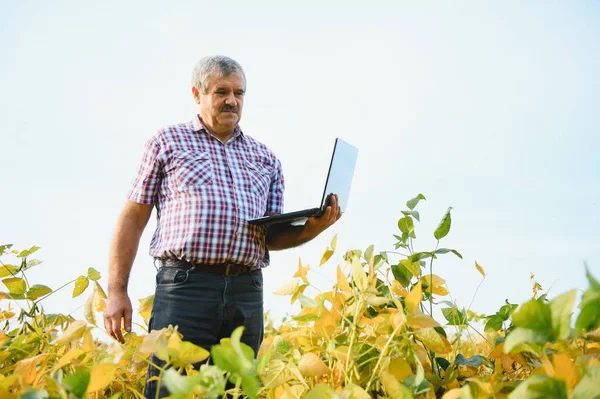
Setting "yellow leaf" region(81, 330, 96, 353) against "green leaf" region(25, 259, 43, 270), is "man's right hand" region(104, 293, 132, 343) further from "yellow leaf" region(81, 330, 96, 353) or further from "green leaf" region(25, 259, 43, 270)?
"yellow leaf" region(81, 330, 96, 353)

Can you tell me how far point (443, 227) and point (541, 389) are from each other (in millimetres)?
548

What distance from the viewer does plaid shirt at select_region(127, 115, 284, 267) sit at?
212cm

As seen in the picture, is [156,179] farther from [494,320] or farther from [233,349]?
[233,349]

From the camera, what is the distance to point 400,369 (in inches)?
34.3

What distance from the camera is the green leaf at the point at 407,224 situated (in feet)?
3.99

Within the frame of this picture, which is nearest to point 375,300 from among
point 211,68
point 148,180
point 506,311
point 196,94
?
point 506,311

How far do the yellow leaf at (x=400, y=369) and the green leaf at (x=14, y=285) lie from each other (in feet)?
3.61

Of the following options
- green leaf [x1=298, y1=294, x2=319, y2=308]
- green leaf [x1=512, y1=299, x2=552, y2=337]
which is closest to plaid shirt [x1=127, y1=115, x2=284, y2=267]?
green leaf [x1=298, y1=294, x2=319, y2=308]

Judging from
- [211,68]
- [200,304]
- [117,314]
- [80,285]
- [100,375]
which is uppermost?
[211,68]

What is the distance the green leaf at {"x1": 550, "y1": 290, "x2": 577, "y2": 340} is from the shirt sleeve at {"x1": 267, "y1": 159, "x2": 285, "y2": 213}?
Result: 1.99 meters

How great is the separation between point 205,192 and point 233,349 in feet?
5.10

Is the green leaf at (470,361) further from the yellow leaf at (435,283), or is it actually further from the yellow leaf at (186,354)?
the yellow leaf at (186,354)

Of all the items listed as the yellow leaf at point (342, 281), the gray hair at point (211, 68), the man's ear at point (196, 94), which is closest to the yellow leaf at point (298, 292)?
the yellow leaf at point (342, 281)

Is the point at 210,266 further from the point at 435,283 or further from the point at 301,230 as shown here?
the point at 435,283
